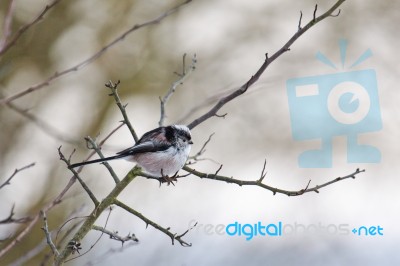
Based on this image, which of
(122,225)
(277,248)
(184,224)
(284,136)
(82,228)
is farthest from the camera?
(284,136)

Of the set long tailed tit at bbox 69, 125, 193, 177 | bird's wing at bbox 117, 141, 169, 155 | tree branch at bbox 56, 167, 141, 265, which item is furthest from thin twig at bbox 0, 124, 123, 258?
bird's wing at bbox 117, 141, 169, 155

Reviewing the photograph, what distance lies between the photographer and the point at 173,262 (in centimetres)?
684

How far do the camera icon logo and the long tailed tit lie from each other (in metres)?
3.87

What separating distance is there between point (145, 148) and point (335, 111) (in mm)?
4352

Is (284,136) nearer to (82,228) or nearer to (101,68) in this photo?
(101,68)

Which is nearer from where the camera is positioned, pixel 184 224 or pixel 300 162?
pixel 184 224

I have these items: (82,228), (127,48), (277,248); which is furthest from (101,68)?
(82,228)

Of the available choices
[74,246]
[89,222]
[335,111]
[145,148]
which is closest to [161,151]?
[145,148]

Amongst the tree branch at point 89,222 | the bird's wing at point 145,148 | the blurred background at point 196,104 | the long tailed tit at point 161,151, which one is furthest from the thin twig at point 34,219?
the blurred background at point 196,104

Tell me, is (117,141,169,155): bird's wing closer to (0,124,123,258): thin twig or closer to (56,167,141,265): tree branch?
(56,167,141,265): tree branch

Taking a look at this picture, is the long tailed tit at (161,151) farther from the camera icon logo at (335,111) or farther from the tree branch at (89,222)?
the camera icon logo at (335,111)

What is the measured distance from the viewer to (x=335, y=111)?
22.6 ft

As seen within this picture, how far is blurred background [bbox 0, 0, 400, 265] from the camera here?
684 centimetres

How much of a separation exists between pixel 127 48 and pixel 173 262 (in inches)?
109
